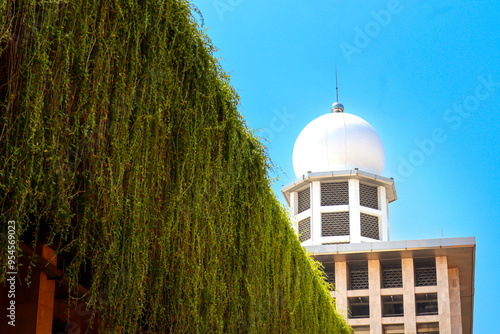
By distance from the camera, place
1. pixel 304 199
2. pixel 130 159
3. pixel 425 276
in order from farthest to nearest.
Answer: pixel 304 199, pixel 425 276, pixel 130 159

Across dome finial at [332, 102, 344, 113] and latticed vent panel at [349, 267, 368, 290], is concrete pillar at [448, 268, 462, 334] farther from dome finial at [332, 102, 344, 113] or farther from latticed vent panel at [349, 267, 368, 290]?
dome finial at [332, 102, 344, 113]

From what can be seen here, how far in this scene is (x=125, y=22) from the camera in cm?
433

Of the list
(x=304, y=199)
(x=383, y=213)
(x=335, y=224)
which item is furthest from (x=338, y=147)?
(x=335, y=224)

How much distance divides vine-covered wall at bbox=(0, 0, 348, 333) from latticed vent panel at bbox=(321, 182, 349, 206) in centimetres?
3471

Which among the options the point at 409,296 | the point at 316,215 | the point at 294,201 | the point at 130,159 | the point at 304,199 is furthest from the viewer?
the point at 294,201

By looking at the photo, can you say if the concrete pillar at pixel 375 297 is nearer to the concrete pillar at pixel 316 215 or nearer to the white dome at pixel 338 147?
the concrete pillar at pixel 316 215

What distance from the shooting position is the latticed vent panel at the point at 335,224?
40938mm

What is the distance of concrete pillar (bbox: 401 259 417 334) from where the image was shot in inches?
1369

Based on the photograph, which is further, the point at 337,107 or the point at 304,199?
the point at 337,107

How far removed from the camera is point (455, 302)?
36031mm

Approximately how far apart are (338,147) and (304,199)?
4.13m

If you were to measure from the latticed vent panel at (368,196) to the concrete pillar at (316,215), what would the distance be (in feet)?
8.74

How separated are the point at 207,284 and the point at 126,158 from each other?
194 centimetres

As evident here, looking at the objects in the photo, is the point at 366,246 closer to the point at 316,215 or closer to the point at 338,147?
the point at 316,215
